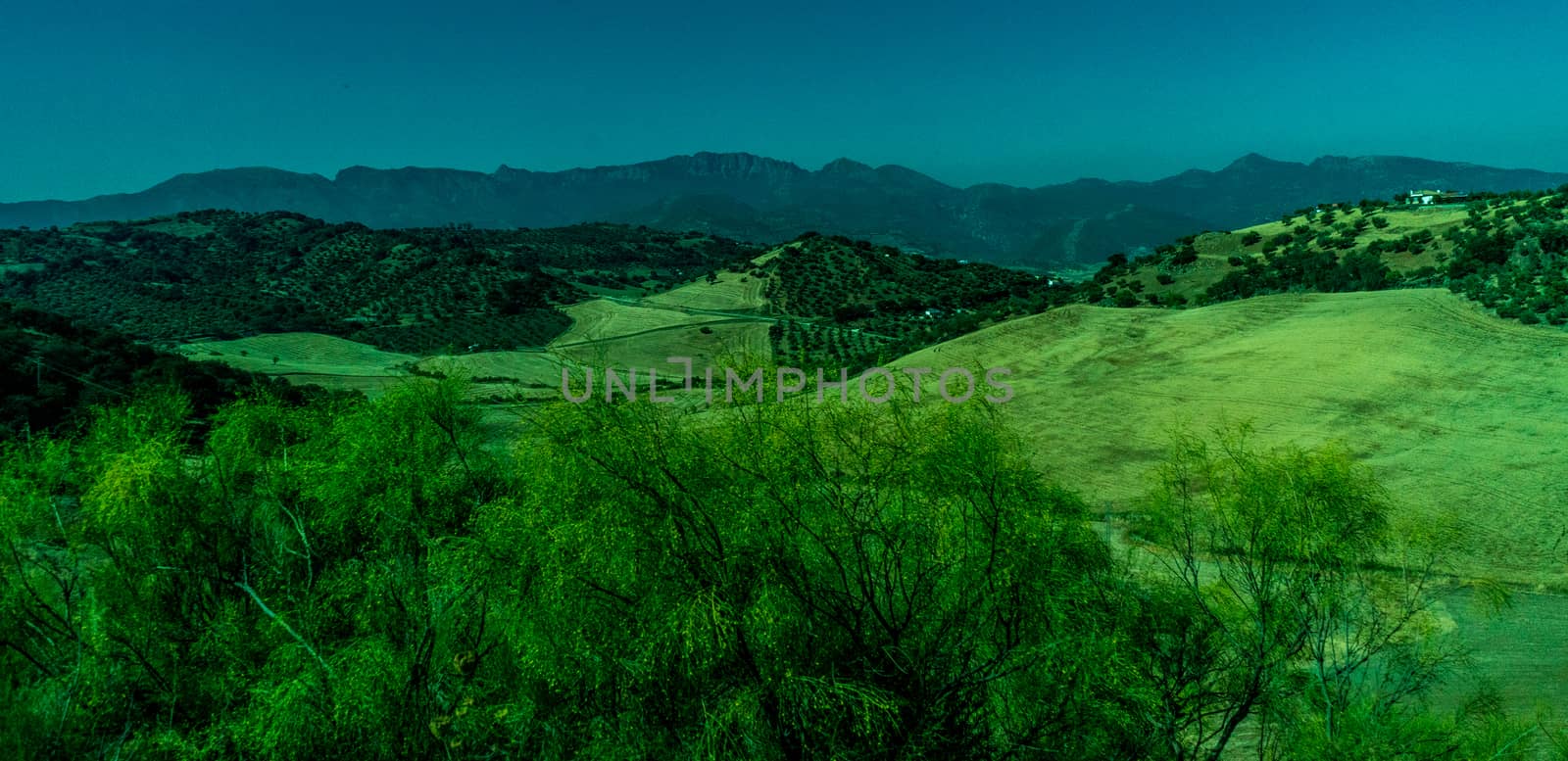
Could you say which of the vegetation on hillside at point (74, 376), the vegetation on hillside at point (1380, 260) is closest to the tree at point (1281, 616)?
the vegetation on hillside at point (74, 376)

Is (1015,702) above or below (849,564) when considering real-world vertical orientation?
below

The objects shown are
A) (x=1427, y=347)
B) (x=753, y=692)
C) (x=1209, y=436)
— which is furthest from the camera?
(x=1427, y=347)

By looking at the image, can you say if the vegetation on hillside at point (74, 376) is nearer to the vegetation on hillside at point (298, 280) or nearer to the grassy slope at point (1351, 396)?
the grassy slope at point (1351, 396)

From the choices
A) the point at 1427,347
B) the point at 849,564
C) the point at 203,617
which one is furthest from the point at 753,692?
the point at 1427,347

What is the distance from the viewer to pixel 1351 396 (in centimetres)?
2634

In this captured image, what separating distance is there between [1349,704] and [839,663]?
748 cm

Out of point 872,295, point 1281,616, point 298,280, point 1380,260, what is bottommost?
point 1281,616

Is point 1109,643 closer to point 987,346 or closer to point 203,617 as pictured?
point 203,617

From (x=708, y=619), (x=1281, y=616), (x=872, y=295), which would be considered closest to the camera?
(x=708, y=619)

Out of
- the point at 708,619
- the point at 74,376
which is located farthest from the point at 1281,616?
the point at 74,376

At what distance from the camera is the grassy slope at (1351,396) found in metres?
18.8

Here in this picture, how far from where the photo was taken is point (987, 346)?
136 feet

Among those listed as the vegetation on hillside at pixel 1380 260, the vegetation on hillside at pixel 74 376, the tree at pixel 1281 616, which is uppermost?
the vegetation on hillside at pixel 1380 260

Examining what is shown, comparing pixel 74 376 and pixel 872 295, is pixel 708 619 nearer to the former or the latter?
pixel 74 376
